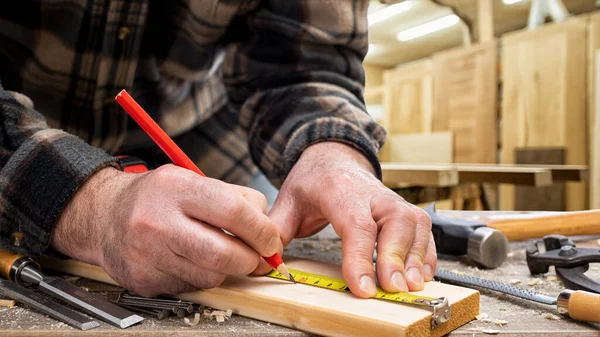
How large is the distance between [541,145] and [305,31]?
319 cm

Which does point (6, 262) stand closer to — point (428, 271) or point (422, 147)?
point (428, 271)

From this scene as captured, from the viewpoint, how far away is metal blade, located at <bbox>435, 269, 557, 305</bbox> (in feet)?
2.19

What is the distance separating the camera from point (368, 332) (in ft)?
1.80

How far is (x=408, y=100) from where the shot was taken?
17.8 ft

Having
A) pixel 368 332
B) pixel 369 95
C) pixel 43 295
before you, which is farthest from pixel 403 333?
pixel 369 95

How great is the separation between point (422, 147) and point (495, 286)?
14.4ft

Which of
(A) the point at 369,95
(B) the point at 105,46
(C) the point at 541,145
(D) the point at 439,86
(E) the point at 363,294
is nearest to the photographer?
(E) the point at 363,294

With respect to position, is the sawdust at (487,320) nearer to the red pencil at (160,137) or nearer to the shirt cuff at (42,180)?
the red pencil at (160,137)

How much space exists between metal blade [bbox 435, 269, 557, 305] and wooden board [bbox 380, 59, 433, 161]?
441 centimetres

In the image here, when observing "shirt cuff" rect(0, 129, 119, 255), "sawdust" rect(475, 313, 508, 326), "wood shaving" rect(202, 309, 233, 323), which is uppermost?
"shirt cuff" rect(0, 129, 119, 255)

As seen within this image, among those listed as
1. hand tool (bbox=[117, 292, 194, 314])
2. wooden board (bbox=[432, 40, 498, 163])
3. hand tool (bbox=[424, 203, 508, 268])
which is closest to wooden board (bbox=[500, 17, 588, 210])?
wooden board (bbox=[432, 40, 498, 163])

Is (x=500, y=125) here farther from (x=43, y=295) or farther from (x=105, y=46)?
(x=43, y=295)

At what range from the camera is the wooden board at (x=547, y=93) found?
351cm

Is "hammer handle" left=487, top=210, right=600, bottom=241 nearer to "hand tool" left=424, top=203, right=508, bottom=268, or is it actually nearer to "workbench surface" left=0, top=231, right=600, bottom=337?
"hand tool" left=424, top=203, right=508, bottom=268
